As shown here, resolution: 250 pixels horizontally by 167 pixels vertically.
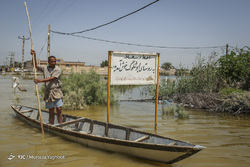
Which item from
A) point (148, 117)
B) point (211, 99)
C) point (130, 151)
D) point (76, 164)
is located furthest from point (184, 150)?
point (211, 99)

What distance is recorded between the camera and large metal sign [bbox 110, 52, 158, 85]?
5383 mm

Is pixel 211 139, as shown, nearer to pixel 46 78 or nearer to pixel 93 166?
pixel 93 166

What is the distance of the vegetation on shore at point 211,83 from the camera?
10.2 metres

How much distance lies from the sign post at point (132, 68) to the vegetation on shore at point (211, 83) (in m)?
5.19

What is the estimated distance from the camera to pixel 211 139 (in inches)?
214

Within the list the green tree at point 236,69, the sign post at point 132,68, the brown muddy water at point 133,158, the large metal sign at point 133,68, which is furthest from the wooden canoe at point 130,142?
the green tree at point 236,69

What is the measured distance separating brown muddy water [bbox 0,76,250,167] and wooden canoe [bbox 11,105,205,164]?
18 centimetres

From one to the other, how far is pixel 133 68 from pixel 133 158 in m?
2.44

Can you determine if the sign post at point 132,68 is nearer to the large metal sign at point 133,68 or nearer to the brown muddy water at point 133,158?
the large metal sign at point 133,68

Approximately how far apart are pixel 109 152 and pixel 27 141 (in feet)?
7.65

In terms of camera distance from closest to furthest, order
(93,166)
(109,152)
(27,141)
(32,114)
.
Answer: (93,166) < (109,152) < (27,141) < (32,114)

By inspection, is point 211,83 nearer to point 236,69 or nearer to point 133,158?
point 236,69

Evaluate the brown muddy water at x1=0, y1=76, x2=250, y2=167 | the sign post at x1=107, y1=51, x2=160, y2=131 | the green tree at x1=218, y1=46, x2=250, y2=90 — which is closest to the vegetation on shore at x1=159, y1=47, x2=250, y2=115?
the green tree at x1=218, y1=46, x2=250, y2=90

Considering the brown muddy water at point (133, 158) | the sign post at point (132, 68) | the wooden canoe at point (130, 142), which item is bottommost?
the brown muddy water at point (133, 158)
